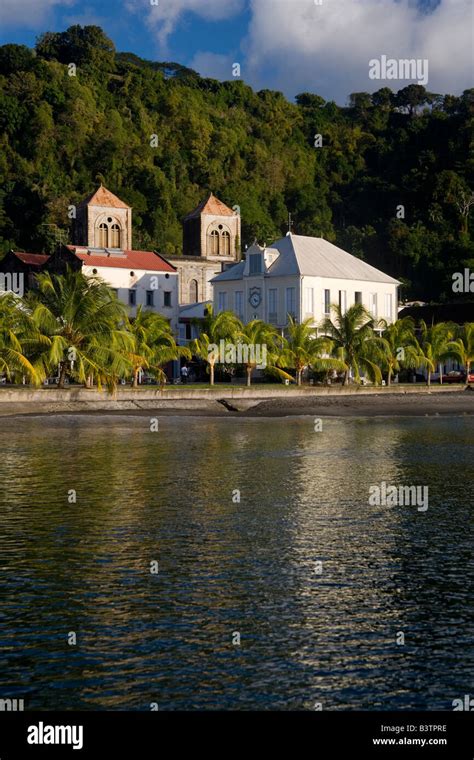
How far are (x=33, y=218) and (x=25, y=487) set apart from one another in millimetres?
93268

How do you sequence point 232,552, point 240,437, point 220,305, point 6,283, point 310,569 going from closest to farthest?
point 310,569
point 232,552
point 240,437
point 220,305
point 6,283

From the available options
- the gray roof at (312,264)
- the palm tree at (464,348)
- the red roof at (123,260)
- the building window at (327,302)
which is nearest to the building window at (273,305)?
the gray roof at (312,264)

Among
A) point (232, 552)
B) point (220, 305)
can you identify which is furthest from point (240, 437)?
point (220, 305)

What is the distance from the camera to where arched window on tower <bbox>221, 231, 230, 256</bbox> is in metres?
116

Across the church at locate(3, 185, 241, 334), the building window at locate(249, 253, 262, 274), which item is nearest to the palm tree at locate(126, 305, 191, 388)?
the church at locate(3, 185, 241, 334)

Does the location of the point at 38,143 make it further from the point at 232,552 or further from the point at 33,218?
the point at 232,552

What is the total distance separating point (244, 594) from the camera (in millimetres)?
14734

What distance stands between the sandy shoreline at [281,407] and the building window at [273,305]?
16871 millimetres

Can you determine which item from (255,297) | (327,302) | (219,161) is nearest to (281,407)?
(327,302)

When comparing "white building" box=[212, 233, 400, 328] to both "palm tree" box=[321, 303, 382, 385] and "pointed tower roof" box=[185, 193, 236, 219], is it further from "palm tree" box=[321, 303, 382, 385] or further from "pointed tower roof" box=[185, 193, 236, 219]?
"pointed tower roof" box=[185, 193, 236, 219]

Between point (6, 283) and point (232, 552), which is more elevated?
point (6, 283)

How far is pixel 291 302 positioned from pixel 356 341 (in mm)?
12771

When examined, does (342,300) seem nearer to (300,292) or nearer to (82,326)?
(300,292)
